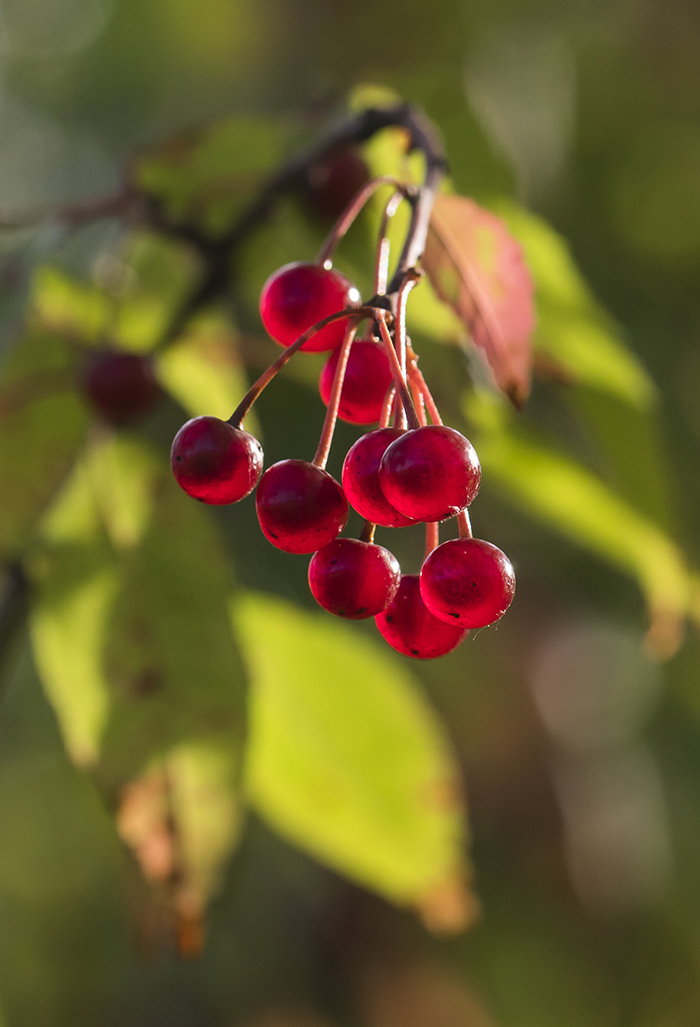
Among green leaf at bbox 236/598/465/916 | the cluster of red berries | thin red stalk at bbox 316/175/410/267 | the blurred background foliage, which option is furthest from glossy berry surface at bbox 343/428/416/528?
green leaf at bbox 236/598/465/916

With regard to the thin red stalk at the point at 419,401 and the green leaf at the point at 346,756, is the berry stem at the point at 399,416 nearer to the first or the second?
the thin red stalk at the point at 419,401

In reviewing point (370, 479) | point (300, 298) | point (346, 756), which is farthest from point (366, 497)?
point (346, 756)

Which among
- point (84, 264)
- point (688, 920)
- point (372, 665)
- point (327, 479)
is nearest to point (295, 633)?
point (372, 665)

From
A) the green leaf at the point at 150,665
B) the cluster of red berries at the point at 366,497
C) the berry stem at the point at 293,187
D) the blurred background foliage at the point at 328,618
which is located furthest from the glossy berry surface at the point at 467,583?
the green leaf at the point at 150,665

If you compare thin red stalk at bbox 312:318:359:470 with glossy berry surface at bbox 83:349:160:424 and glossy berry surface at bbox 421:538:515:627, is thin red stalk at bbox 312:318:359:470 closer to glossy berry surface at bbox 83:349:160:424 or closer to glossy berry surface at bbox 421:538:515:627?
glossy berry surface at bbox 421:538:515:627

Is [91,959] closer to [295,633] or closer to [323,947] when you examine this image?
[323,947]

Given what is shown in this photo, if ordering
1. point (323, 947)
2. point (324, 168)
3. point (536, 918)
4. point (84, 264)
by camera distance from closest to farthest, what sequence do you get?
point (324, 168) < point (84, 264) < point (536, 918) < point (323, 947)
